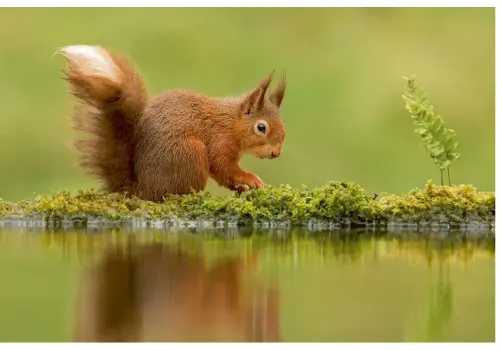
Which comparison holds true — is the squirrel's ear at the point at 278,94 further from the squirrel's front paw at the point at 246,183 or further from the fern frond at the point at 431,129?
the fern frond at the point at 431,129

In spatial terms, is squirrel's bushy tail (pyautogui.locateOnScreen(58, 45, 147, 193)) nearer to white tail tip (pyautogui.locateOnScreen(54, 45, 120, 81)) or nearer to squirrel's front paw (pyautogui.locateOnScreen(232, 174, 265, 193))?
white tail tip (pyautogui.locateOnScreen(54, 45, 120, 81))

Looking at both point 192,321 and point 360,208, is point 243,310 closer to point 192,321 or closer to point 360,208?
point 192,321

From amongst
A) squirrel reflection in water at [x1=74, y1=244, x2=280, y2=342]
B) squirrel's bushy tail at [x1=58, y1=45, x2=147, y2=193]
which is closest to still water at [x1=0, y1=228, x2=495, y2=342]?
squirrel reflection in water at [x1=74, y1=244, x2=280, y2=342]

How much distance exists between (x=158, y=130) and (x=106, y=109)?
0.94 ft

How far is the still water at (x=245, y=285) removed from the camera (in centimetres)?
263

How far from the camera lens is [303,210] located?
433 cm

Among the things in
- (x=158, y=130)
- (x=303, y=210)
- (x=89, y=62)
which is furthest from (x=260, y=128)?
(x=89, y=62)

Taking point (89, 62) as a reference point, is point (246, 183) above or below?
below

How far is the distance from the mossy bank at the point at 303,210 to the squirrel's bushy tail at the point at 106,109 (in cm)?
30

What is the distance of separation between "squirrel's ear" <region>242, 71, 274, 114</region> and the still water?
2.96 ft

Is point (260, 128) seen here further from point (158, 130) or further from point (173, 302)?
point (173, 302)

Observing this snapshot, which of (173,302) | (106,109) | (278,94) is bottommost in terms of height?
(173,302)

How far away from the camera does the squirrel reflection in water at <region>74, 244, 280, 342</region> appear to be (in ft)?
8.50

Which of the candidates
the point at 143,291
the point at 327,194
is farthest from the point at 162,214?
the point at 143,291
